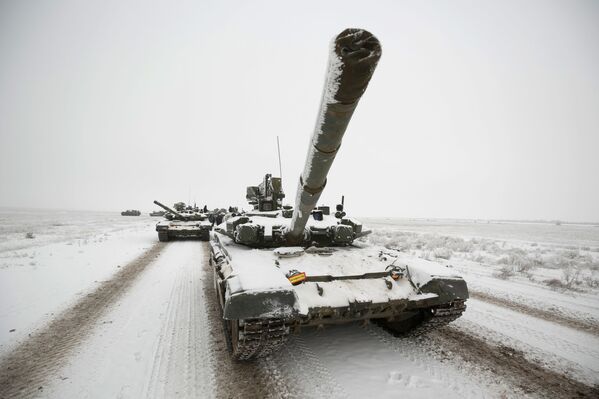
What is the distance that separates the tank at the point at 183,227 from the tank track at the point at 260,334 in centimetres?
1334

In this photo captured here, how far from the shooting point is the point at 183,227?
1551 cm

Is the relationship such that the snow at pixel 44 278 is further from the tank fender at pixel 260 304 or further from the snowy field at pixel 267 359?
the tank fender at pixel 260 304

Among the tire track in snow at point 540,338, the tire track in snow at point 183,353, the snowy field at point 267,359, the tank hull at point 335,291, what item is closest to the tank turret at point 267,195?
the snowy field at point 267,359

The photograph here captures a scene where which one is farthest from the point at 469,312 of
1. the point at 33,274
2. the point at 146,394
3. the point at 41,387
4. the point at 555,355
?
the point at 33,274

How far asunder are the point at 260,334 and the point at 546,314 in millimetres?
5781

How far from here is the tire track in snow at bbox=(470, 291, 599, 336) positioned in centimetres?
495

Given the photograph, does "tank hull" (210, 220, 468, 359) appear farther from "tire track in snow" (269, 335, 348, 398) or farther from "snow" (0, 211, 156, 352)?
"snow" (0, 211, 156, 352)

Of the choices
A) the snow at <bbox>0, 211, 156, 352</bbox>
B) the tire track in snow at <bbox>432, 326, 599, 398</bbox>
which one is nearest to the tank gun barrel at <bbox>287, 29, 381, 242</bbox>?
the tire track in snow at <bbox>432, 326, 599, 398</bbox>

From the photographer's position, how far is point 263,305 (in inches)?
112

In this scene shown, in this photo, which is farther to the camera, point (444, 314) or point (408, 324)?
point (408, 324)

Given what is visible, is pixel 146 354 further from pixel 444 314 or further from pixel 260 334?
pixel 444 314

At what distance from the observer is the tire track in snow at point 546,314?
495 cm

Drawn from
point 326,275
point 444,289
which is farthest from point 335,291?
point 444,289

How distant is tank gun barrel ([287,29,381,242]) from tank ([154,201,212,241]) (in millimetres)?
13932
